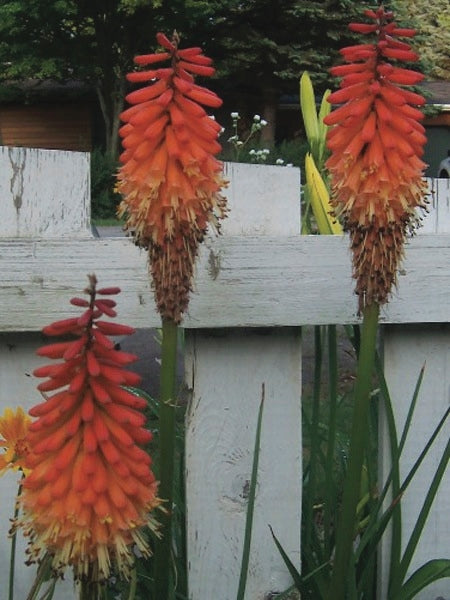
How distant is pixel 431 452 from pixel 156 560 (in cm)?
87

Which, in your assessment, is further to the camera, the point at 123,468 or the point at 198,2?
the point at 198,2

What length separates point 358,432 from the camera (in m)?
1.46

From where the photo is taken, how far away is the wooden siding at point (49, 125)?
2881cm

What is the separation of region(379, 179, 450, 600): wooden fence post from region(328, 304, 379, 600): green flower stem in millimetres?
610

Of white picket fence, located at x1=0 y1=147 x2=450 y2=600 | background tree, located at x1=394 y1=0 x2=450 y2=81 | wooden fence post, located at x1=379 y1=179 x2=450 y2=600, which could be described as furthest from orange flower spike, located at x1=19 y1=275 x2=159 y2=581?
background tree, located at x1=394 y1=0 x2=450 y2=81

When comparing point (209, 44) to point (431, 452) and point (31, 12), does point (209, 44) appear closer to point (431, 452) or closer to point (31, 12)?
point (31, 12)

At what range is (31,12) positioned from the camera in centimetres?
2406

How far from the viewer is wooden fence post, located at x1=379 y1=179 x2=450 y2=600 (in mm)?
2119

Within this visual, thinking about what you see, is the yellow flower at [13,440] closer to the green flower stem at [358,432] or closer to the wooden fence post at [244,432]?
the green flower stem at [358,432]

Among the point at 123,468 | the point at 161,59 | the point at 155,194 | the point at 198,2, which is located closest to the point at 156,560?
the point at 123,468

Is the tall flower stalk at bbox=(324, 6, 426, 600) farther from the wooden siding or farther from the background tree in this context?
the background tree

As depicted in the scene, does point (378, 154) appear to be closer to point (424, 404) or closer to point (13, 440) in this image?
point (13, 440)

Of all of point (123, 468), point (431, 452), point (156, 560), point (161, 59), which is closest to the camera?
point (123, 468)

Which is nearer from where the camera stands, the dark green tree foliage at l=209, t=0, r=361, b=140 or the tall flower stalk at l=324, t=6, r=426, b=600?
the tall flower stalk at l=324, t=6, r=426, b=600
